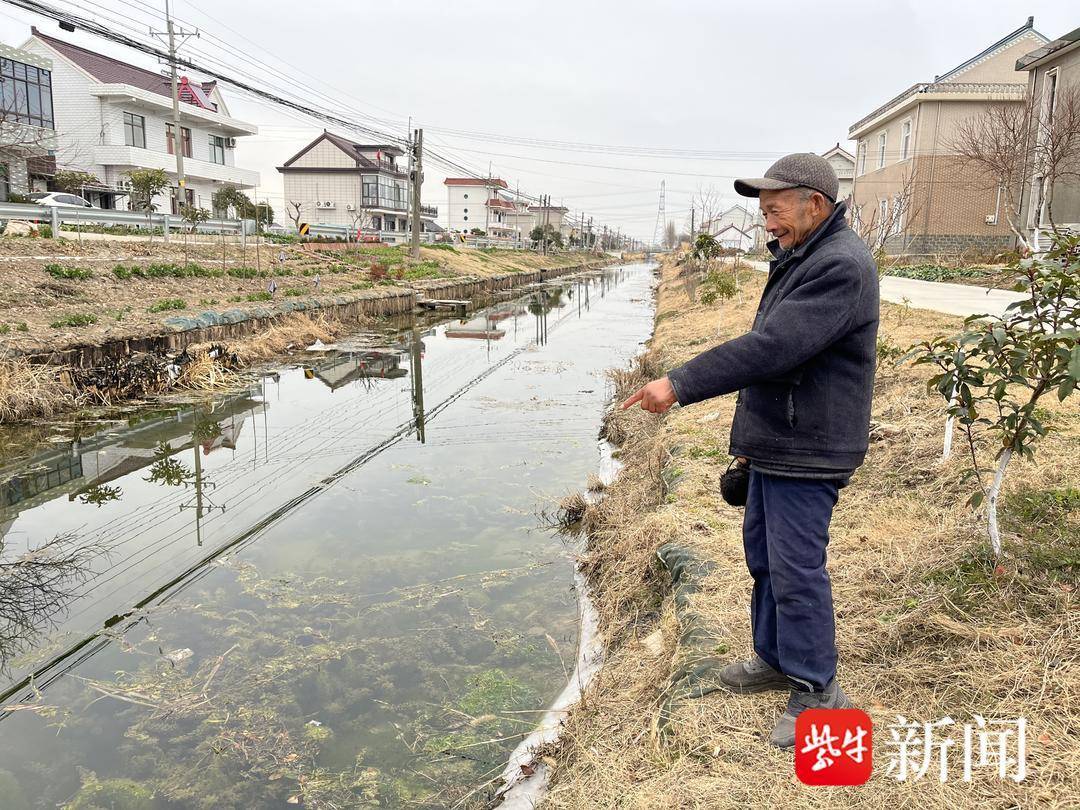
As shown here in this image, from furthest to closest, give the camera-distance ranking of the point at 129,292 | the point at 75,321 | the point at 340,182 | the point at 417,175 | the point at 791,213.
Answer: the point at 340,182
the point at 417,175
the point at 129,292
the point at 75,321
the point at 791,213

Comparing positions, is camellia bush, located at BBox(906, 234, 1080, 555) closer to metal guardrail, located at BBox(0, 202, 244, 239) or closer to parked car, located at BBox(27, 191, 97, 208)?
metal guardrail, located at BBox(0, 202, 244, 239)

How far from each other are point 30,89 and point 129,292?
2296cm

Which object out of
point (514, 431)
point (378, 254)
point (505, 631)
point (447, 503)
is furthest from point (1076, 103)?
point (378, 254)

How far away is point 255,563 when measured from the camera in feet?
17.4

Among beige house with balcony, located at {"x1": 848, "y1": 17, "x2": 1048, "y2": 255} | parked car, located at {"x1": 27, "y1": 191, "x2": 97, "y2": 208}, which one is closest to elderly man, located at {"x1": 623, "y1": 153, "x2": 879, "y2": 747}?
beige house with balcony, located at {"x1": 848, "y1": 17, "x2": 1048, "y2": 255}

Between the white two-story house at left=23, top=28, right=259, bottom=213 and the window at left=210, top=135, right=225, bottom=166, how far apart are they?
3.65 feet

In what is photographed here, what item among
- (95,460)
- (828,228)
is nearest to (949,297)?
(828,228)

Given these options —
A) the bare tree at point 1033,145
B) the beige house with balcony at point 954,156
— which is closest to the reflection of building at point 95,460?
the bare tree at point 1033,145

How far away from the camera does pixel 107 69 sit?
35438 mm

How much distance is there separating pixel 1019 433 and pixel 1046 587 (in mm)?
581

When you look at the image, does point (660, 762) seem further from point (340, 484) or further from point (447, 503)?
point (340, 484)

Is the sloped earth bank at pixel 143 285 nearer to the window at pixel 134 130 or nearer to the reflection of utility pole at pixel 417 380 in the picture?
the reflection of utility pole at pixel 417 380

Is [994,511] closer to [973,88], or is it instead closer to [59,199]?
[973,88]

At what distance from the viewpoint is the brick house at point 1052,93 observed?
1677cm
